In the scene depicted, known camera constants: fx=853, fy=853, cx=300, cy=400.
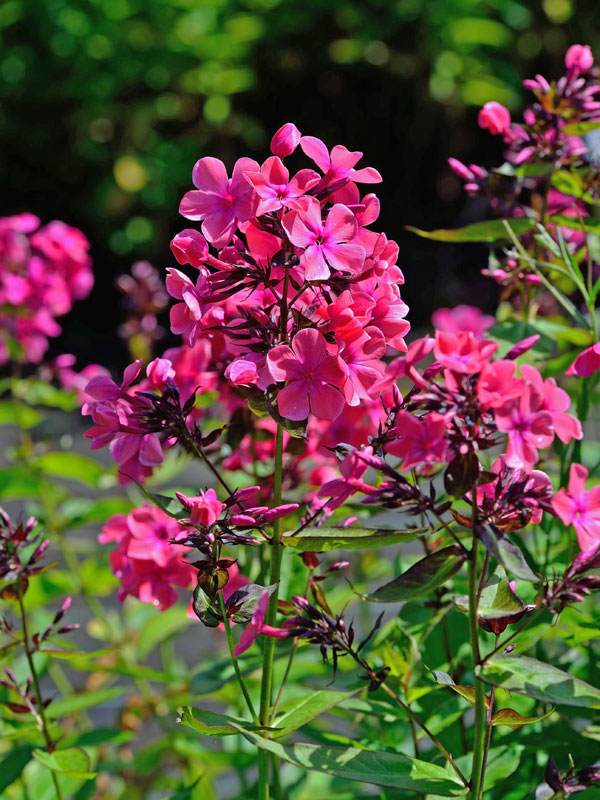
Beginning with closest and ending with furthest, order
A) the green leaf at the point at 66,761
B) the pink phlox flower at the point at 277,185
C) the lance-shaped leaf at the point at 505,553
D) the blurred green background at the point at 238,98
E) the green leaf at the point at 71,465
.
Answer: the lance-shaped leaf at the point at 505,553, the pink phlox flower at the point at 277,185, the green leaf at the point at 66,761, the green leaf at the point at 71,465, the blurred green background at the point at 238,98

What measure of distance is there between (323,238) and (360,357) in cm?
10

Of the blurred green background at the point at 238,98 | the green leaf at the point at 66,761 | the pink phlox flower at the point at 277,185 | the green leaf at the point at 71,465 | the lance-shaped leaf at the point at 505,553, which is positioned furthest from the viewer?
the blurred green background at the point at 238,98

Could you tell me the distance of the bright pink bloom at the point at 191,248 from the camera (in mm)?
731

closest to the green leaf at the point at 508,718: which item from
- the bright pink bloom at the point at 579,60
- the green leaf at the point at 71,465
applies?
the bright pink bloom at the point at 579,60

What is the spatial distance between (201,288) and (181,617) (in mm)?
1009

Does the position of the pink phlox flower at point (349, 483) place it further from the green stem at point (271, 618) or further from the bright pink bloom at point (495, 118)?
Answer: the bright pink bloom at point (495, 118)

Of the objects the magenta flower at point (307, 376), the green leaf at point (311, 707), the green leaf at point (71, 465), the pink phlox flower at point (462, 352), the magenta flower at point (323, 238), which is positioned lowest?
the green leaf at point (71, 465)

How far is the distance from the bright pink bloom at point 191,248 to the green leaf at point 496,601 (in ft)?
1.18

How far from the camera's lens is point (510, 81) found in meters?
4.73

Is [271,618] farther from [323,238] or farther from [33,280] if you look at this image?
[33,280]

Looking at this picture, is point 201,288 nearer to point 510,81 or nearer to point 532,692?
point 532,692

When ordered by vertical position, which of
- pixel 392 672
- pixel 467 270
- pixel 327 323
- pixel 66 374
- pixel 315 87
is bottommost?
pixel 467 270

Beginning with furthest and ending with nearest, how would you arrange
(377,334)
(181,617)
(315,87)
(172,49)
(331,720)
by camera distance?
(315,87)
(172,49)
(331,720)
(181,617)
(377,334)

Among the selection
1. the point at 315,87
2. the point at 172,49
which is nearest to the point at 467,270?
the point at 315,87
